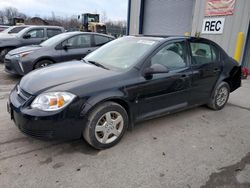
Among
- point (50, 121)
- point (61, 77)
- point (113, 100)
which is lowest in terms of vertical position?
point (50, 121)

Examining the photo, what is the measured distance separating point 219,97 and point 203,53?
995 mm

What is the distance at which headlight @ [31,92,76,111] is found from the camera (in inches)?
92.1

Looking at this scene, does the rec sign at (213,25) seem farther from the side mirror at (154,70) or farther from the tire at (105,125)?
the tire at (105,125)

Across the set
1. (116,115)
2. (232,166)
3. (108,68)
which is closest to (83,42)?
(108,68)

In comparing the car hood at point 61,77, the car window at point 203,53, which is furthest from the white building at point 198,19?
the car hood at point 61,77

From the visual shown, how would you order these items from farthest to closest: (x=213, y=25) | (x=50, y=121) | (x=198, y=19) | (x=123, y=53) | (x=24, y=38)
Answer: (x=198, y=19), (x=24, y=38), (x=213, y=25), (x=123, y=53), (x=50, y=121)

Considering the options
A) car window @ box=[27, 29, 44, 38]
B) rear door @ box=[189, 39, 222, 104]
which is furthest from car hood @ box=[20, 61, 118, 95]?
car window @ box=[27, 29, 44, 38]

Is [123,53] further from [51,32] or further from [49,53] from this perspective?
[51,32]

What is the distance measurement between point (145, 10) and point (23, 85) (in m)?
11.0

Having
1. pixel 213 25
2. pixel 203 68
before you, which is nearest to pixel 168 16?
pixel 213 25

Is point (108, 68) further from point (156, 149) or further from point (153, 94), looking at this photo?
point (156, 149)

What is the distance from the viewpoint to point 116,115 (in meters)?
2.75

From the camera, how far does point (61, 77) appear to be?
9.01ft

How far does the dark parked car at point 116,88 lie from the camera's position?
2381mm
